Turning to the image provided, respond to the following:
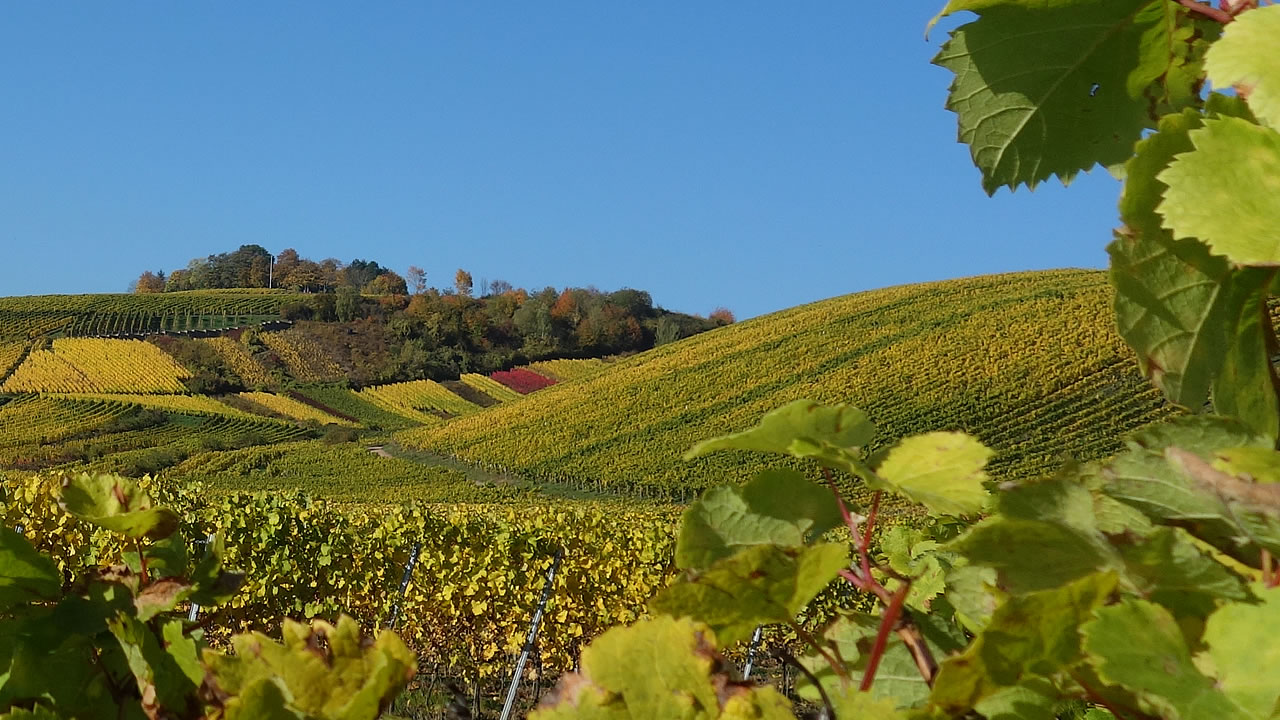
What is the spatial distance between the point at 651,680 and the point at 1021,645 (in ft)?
0.34

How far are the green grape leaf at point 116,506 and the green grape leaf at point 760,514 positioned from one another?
302mm

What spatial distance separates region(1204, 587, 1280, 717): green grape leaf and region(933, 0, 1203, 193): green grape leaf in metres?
0.32

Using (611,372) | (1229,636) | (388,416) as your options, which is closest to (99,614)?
(1229,636)

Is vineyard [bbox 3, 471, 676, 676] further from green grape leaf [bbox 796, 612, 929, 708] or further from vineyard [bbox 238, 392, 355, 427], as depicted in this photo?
vineyard [bbox 238, 392, 355, 427]

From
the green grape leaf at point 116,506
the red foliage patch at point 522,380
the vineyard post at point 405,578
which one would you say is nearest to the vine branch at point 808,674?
the green grape leaf at point 116,506

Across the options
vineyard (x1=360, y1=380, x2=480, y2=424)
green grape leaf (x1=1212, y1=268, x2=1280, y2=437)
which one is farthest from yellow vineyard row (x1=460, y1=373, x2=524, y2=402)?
green grape leaf (x1=1212, y1=268, x2=1280, y2=437)

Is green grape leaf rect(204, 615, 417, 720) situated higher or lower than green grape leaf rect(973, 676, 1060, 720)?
higher

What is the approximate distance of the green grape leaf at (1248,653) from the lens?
245 millimetres

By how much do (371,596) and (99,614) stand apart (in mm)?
6559

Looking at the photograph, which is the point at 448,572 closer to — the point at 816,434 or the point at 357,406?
the point at 816,434

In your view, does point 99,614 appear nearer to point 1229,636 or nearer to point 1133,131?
point 1229,636

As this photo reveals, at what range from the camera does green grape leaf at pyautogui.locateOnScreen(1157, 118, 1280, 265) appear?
33 centimetres

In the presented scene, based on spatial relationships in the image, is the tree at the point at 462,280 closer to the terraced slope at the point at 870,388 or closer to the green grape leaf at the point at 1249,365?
the terraced slope at the point at 870,388

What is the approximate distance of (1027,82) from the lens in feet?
1.78
